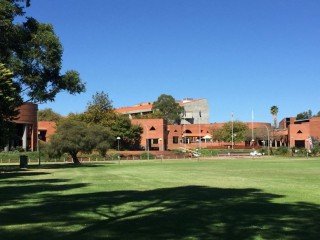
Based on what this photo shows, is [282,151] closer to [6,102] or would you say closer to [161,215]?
[6,102]

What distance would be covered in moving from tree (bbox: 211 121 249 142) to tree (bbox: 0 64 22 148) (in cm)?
10649

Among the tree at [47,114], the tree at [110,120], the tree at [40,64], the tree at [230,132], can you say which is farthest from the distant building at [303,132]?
the tree at [40,64]

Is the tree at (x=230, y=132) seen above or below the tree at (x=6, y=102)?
above

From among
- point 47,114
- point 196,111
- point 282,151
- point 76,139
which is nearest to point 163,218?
point 76,139

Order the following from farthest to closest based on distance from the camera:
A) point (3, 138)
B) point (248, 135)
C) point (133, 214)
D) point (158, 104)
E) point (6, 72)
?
point (158, 104), point (248, 135), point (3, 138), point (6, 72), point (133, 214)

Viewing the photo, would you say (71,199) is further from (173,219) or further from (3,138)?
(3,138)

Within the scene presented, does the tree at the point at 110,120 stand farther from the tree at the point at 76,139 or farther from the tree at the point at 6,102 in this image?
the tree at the point at 6,102

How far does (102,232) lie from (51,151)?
5157 cm

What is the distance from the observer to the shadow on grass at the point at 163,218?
9.93 m

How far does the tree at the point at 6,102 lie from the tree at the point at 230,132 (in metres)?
106

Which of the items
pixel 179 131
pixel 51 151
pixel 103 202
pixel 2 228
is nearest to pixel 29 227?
pixel 2 228

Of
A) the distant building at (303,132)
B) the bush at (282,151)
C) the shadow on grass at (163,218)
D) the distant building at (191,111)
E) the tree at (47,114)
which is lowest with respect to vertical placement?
the shadow on grass at (163,218)

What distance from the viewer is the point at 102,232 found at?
1005cm

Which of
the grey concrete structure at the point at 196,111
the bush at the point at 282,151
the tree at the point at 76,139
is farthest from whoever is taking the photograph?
the grey concrete structure at the point at 196,111
